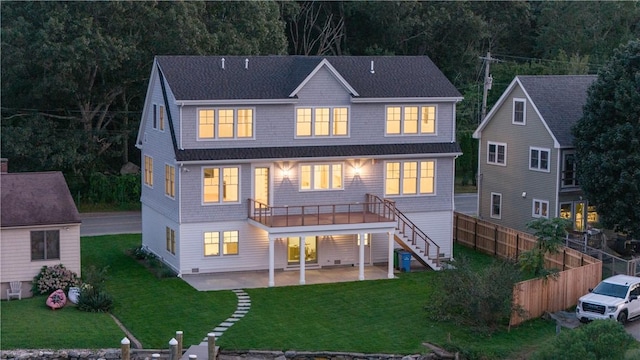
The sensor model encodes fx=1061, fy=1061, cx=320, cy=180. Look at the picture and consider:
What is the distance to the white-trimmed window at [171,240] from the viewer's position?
4390cm

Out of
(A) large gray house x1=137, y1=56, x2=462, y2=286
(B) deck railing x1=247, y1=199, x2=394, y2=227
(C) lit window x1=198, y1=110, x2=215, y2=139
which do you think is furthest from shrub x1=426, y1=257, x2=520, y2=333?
(C) lit window x1=198, y1=110, x2=215, y2=139

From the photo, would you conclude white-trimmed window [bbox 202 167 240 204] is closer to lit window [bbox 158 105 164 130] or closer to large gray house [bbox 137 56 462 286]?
large gray house [bbox 137 56 462 286]

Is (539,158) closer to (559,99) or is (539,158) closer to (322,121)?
(559,99)

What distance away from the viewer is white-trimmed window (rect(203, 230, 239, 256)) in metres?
43.3

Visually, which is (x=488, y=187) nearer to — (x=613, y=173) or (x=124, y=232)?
(x=613, y=173)

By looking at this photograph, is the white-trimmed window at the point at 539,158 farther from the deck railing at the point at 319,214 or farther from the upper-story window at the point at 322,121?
the upper-story window at the point at 322,121

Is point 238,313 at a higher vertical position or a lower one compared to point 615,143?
lower

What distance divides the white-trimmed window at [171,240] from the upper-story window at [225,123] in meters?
4.31

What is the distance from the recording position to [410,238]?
45.8 metres

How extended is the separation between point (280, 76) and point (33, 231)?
491 inches

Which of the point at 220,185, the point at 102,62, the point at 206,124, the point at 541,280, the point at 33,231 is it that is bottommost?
the point at 541,280

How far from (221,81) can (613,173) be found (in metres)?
17.4

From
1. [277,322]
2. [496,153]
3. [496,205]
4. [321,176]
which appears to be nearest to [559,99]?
[496,153]

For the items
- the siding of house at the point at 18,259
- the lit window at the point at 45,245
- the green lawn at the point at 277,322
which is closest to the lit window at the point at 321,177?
the green lawn at the point at 277,322
